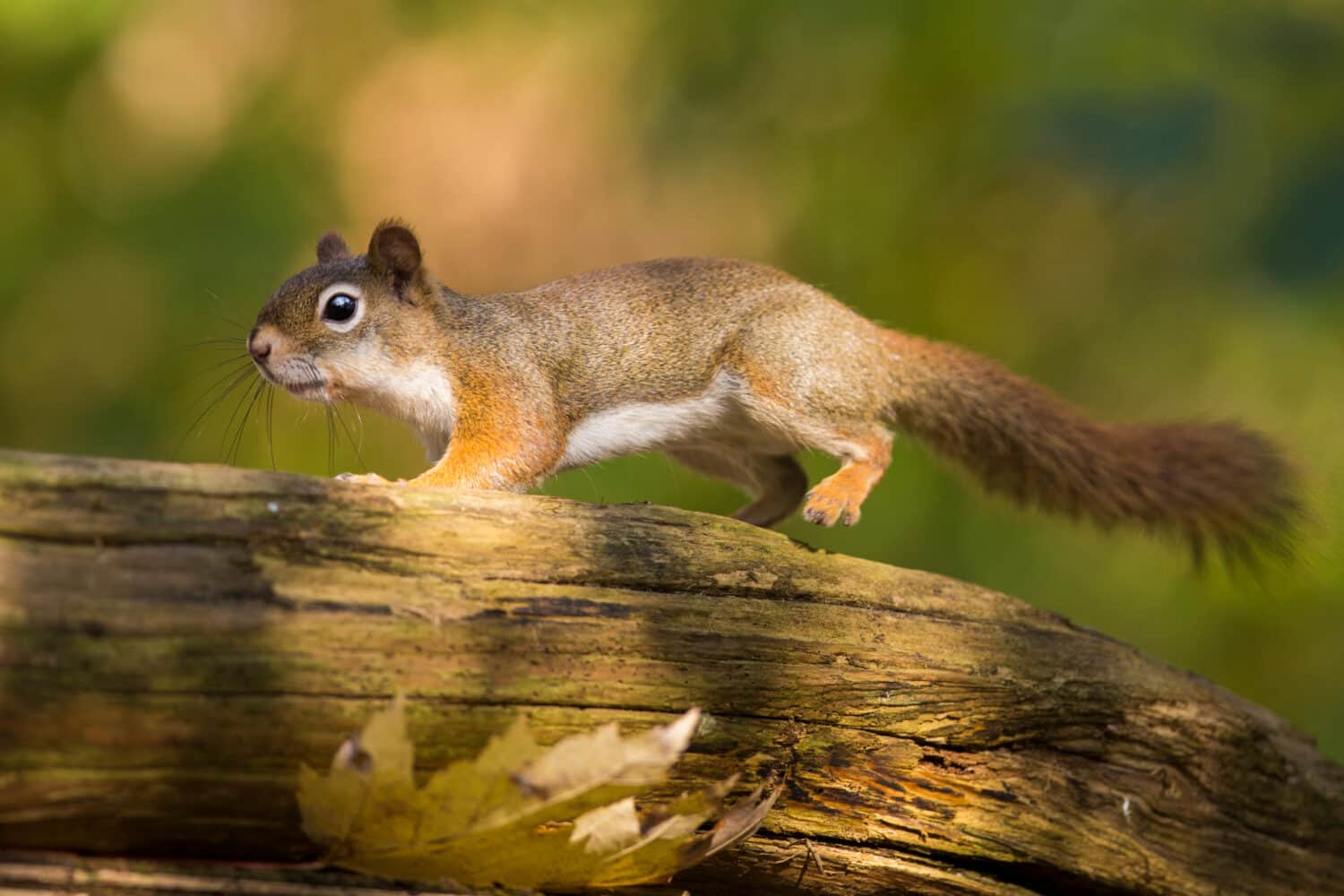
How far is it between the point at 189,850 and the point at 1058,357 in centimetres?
293

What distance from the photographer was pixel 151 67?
3.66 meters

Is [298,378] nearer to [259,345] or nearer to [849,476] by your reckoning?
→ [259,345]

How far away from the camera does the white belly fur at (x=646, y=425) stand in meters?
2.25

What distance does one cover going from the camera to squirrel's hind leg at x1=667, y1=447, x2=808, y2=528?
2.48m

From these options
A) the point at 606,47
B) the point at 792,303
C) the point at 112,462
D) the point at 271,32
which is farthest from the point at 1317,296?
the point at 271,32

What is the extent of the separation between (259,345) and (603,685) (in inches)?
41.1

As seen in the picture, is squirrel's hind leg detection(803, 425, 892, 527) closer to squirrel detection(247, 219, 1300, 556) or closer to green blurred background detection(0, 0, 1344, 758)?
squirrel detection(247, 219, 1300, 556)

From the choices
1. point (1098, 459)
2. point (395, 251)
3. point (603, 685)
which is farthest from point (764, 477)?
point (603, 685)

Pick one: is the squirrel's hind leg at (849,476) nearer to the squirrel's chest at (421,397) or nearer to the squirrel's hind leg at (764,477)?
the squirrel's hind leg at (764,477)

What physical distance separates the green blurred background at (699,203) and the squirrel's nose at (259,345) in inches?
46.4

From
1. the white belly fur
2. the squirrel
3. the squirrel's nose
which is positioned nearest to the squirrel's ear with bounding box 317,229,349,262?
the squirrel

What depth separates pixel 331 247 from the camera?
242 centimetres

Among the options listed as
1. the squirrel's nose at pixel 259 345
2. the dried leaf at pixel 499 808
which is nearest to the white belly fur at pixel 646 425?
the squirrel's nose at pixel 259 345

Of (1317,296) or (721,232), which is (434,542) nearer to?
(1317,296)
